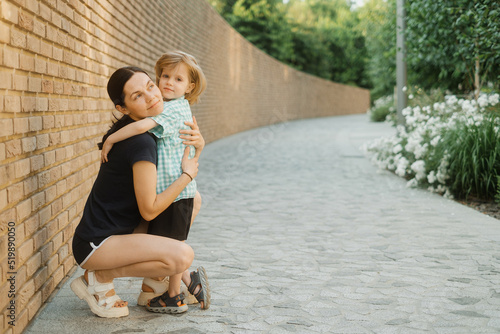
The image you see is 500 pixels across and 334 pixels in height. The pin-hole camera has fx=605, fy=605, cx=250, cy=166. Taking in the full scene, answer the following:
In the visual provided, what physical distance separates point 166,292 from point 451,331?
169 centimetres

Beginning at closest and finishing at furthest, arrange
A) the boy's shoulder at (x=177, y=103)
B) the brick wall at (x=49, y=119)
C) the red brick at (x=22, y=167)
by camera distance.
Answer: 1. the brick wall at (x=49, y=119)
2. the red brick at (x=22, y=167)
3. the boy's shoulder at (x=177, y=103)

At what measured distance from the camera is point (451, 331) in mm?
3434

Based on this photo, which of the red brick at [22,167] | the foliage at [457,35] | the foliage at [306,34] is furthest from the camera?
the foliage at [306,34]

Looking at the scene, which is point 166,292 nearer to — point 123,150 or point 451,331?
point 123,150

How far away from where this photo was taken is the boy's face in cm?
355

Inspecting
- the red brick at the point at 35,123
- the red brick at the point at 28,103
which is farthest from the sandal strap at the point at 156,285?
the red brick at the point at 28,103

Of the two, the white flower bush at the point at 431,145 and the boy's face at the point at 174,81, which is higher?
the boy's face at the point at 174,81

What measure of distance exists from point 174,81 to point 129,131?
0.46 meters

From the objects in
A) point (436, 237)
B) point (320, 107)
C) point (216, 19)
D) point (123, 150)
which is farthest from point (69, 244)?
point (320, 107)

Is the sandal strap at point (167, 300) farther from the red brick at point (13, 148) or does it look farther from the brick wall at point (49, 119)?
the red brick at point (13, 148)

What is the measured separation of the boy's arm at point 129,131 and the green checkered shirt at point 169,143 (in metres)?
0.06

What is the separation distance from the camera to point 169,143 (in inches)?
137

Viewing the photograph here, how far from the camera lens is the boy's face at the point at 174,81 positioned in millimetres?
3551

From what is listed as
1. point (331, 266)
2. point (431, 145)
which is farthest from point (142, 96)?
point (431, 145)
